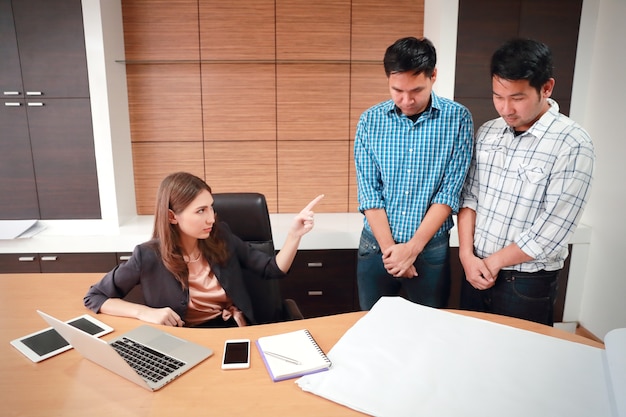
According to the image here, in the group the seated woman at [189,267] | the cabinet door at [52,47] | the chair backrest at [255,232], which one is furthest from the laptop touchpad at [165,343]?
the cabinet door at [52,47]

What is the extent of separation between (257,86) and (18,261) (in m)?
1.91

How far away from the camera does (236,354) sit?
133 cm

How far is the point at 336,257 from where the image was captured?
2.87m

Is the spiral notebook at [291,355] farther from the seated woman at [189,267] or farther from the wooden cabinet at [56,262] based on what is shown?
the wooden cabinet at [56,262]

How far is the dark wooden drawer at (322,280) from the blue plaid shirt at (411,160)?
881 millimetres

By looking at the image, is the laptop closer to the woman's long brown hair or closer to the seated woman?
the seated woman

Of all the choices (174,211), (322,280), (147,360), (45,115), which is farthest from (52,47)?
(147,360)

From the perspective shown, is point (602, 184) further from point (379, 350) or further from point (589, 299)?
point (379, 350)

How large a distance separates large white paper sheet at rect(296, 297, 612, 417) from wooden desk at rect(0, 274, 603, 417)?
2.8 inches

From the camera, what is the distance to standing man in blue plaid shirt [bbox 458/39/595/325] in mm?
1621

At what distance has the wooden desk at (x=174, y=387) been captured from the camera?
1.12 metres

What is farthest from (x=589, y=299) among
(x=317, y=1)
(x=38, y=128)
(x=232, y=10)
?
(x=38, y=128)

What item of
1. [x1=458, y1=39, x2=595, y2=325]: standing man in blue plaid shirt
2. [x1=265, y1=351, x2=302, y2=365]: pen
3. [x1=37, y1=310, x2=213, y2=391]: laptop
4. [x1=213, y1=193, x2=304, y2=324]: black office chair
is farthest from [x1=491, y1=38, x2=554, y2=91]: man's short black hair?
[x1=37, y1=310, x2=213, y2=391]: laptop

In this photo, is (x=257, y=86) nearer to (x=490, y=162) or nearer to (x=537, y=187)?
(x=490, y=162)
